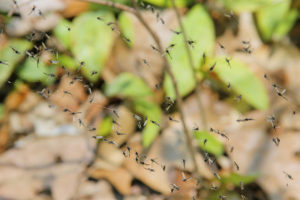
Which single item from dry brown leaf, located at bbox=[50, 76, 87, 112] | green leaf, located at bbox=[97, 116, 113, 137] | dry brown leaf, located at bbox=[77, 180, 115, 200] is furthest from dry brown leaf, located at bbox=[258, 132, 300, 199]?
dry brown leaf, located at bbox=[50, 76, 87, 112]

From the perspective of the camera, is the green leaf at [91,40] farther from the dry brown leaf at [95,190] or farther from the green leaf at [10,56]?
the dry brown leaf at [95,190]

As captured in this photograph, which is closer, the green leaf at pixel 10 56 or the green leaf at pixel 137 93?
the green leaf at pixel 137 93

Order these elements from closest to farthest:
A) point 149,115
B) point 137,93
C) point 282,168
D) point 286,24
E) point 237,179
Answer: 1. point 237,179
2. point 282,168
3. point 149,115
4. point 137,93
5. point 286,24

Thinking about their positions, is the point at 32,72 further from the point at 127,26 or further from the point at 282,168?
the point at 282,168

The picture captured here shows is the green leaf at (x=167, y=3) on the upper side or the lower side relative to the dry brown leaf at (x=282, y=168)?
upper

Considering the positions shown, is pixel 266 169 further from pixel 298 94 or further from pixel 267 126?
pixel 298 94

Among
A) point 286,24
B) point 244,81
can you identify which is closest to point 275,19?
point 286,24

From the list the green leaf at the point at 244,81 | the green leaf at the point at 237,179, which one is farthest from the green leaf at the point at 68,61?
the green leaf at the point at 237,179
